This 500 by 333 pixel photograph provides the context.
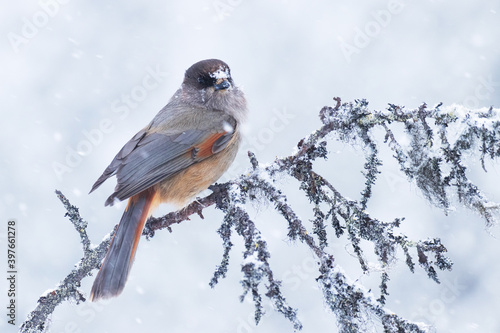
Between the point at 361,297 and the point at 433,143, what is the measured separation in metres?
0.77

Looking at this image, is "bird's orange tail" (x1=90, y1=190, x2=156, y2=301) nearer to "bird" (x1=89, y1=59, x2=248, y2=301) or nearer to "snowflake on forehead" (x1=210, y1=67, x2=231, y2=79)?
"bird" (x1=89, y1=59, x2=248, y2=301)

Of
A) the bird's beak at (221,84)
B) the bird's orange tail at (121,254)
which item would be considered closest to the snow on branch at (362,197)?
the bird's orange tail at (121,254)

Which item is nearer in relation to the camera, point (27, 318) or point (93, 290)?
point (27, 318)

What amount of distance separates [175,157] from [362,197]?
1843 mm

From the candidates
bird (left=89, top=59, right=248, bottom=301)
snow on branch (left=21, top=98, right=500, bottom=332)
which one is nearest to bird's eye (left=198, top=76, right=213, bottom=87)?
bird (left=89, top=59, right=248, bottom=301)

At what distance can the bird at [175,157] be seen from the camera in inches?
134

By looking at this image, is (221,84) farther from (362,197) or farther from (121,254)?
(362,197)

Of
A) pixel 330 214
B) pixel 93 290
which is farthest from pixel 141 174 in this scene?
pixel 330 214

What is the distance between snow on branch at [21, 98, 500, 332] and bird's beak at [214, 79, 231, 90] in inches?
68.3

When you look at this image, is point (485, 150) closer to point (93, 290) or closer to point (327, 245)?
point (327, 245)

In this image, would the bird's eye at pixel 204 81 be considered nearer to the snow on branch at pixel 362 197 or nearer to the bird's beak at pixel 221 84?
the bird's beak at pixel 221 84

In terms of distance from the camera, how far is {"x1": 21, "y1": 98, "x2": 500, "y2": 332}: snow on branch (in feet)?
6.50

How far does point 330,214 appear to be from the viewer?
2627 millimetres

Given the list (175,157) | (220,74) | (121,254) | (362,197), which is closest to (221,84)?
(220,74)
